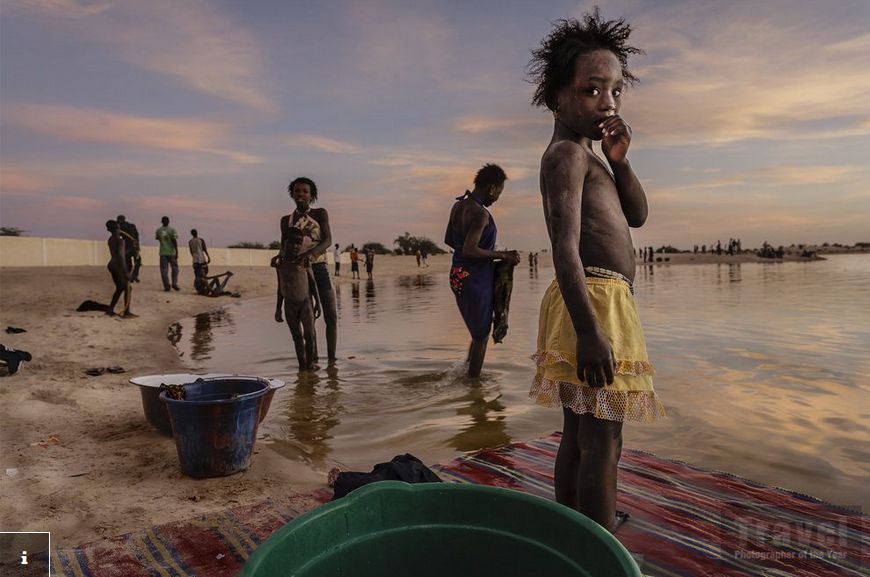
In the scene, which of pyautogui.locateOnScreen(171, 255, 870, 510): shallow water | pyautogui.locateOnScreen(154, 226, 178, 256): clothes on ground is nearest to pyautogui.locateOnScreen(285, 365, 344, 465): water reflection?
pyautogui.locateOnScreen(171, 255, 870, 510): shallow water

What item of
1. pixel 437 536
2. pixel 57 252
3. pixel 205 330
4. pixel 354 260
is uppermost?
pixel 57 252

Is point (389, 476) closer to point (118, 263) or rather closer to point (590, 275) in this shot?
point (590, 275)

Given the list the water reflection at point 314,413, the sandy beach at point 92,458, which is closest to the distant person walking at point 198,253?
the sandy beach at point 92,458

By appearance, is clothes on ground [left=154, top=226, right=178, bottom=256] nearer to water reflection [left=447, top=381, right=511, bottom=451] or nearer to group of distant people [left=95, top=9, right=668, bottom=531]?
water reflection [left=447, top=381, right=511, bottom=451]

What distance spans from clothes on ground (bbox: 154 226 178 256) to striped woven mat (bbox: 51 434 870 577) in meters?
15.1

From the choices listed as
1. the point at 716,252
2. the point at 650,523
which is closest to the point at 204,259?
the point at 650,523

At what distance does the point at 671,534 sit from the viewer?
2459 mm

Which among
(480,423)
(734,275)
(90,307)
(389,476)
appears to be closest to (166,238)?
(90,307)

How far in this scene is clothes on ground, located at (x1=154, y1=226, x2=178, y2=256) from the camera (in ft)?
52.5

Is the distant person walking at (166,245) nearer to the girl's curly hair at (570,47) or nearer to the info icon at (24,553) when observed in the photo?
the info icon at (24,553)

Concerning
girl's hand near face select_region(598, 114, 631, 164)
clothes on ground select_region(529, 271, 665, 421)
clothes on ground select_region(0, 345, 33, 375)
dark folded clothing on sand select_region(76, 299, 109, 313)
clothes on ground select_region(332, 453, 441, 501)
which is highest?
girl's hand near face select_region(598, 114, 631, 164)

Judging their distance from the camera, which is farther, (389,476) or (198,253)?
(198,253)

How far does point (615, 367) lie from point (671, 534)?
3.64ft

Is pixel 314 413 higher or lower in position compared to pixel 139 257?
lower
